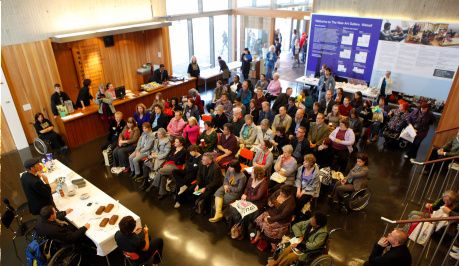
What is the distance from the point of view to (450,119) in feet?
21.8

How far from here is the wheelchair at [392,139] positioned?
7.93 metres

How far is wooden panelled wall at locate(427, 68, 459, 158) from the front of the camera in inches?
254

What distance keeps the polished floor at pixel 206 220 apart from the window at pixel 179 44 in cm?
743

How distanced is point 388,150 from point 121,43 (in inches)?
363

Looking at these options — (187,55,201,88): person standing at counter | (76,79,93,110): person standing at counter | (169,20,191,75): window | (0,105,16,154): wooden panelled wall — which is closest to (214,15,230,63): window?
(169,20,191,75): window

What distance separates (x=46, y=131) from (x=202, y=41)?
8.62 m

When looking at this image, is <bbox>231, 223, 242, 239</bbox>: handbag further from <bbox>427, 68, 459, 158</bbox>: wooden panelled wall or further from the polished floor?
<bbox>427, 68, 459, 158</bbox>: wooden panelled wall

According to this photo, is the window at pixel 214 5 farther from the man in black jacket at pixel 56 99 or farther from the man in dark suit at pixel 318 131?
the man in dark suit at pixel 318 131

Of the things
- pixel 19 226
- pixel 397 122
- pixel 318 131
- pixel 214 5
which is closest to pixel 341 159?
pixel 318 131

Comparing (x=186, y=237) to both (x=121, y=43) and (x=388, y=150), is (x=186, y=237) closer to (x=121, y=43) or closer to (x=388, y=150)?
(x=388, y=150)

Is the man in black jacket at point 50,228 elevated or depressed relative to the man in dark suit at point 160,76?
depressed

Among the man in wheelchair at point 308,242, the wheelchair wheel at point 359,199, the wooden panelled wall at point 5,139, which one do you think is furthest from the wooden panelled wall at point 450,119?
the wooden panelled wall at point 5,139

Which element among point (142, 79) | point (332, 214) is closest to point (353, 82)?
point (332, 214)

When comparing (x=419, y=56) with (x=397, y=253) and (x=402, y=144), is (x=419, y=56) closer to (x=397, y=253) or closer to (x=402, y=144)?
(x=402, y=144)
